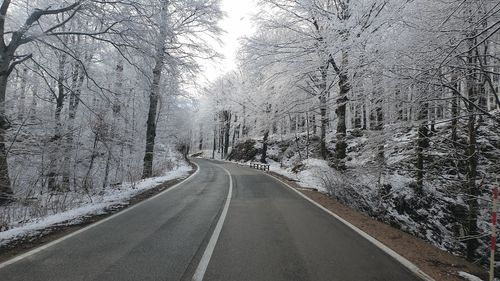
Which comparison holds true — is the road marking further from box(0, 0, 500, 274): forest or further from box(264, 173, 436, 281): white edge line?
box(0, 0, 500, 274): forest

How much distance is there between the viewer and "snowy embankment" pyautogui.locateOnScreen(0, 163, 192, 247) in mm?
5891

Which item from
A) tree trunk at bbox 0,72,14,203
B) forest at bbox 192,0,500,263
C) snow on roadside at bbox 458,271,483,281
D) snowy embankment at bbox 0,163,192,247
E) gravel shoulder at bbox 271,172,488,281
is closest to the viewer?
snow on roadside at bbox 458,271,483,281

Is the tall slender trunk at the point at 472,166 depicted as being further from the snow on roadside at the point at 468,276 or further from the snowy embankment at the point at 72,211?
the snowy embankment at the point at 72,211

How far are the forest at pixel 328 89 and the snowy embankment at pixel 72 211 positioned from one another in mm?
163

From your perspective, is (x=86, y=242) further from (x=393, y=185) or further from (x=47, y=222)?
(x=393, y=185)

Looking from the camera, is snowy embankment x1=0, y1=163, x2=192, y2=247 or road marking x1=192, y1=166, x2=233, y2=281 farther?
snowy embankment x1=0, y1=163, x2=192, y2=247

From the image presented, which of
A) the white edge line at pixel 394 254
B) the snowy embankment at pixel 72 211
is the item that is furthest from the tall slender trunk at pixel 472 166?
the snowy embankment at pixel 72 211

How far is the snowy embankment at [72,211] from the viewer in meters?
5.89

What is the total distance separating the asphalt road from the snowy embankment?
96 cm

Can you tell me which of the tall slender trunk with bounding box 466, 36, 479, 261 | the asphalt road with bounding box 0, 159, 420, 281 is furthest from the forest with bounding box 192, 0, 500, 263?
the asphalt road with bounding box 0, 159, 420, 281

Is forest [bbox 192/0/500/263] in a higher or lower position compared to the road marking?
higher

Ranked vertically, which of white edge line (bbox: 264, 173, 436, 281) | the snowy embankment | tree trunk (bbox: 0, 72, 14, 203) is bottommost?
the snowy embankment

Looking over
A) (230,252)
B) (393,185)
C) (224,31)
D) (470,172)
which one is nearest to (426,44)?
(470,172)

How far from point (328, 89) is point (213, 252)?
37.6ft
